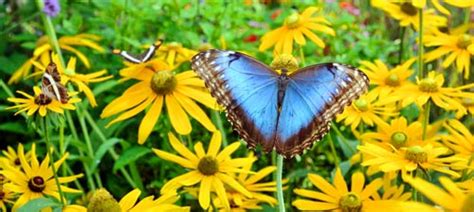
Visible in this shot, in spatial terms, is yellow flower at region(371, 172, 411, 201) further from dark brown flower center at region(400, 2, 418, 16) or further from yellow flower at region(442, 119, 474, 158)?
dark brown flower center at region(400, 2, 418, 16)

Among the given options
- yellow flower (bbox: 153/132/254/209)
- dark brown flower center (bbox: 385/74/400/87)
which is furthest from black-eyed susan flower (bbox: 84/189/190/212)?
dark brown flower center (bbox: 385/74/400/87)

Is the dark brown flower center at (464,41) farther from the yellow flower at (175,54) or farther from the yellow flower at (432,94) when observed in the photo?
the yellow flower at (175,54)

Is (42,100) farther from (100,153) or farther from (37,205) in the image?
(100,153)

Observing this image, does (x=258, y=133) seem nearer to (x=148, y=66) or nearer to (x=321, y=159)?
(x=148, y=66)

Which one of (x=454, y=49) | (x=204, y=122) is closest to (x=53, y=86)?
(x=204, y=122)

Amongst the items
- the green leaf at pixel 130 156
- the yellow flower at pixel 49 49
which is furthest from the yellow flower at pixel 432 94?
the yellow flower at pixel 49 49

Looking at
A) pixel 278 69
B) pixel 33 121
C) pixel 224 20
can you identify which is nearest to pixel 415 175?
pixel 278 69
